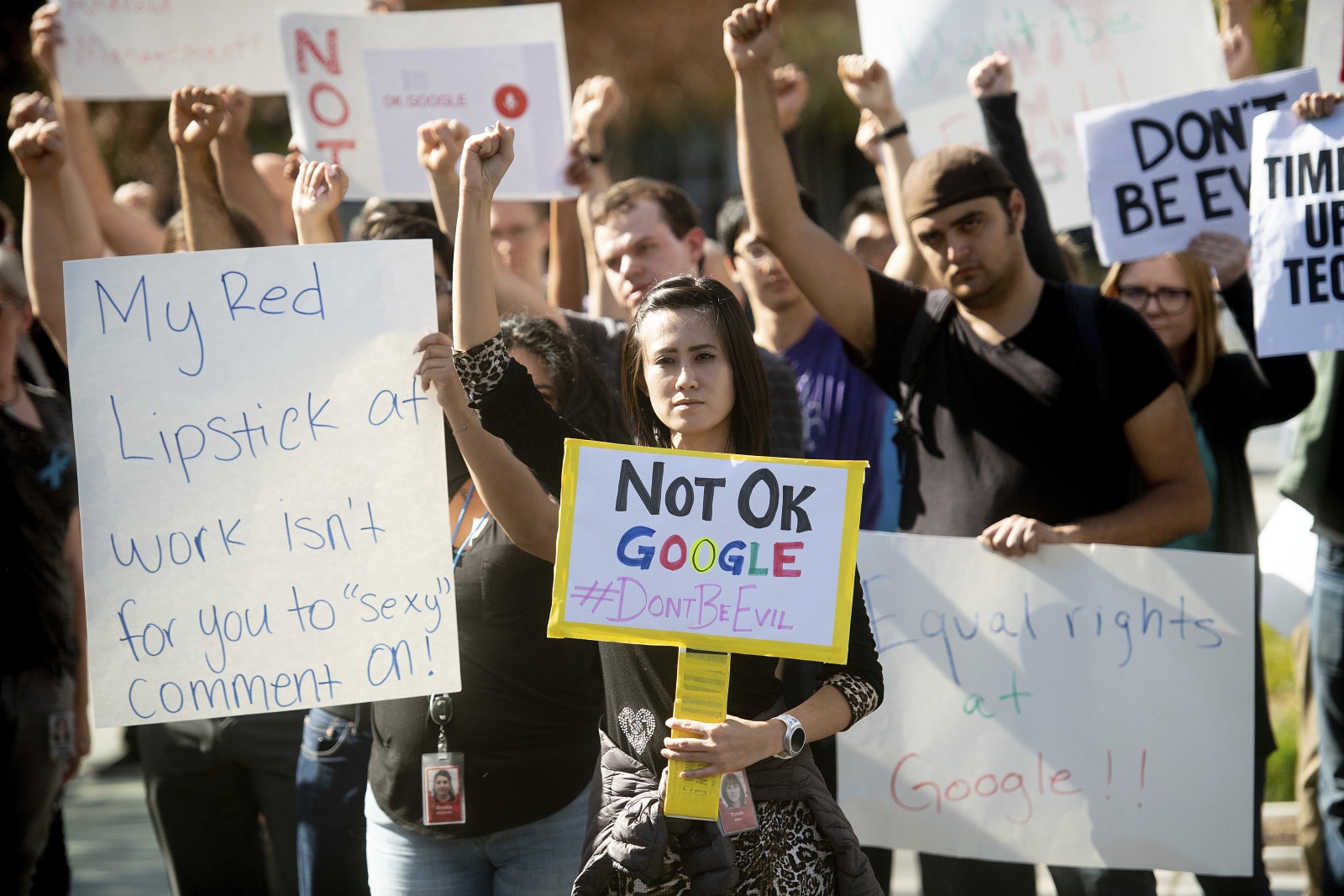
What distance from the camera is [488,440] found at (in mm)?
2365

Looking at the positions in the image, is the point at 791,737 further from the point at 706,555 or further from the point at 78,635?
the point at 78,635

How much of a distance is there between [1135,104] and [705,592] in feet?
7.51

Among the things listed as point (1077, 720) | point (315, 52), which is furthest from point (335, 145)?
point (1077, 720)

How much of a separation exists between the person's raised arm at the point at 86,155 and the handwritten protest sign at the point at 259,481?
204cm

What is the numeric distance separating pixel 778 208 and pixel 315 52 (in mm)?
1844

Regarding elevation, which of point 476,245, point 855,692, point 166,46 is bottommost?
point 855,692

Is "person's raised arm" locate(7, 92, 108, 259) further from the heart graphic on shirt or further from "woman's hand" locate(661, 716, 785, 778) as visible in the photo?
"woman's hand" locate(661, 716, 785, 778)

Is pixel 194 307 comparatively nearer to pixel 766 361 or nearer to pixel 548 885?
pixel 548 885

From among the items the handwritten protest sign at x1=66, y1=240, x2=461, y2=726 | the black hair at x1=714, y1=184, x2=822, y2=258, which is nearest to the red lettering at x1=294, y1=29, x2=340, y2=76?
the black hair at x1=714, y1=184, x2=822, y2=258

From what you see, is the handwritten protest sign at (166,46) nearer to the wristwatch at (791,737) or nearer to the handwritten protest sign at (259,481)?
the handwritten protest sign at (259,481)

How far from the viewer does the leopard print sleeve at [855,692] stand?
2137 millimetres

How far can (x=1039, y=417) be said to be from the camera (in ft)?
9.45

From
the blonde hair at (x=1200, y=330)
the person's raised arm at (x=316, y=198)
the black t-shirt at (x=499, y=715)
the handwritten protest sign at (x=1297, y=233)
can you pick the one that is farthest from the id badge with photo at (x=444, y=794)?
the blonde hair at (x=1200, y=330)

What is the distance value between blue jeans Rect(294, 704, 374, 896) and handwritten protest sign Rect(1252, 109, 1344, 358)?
2250 mm
